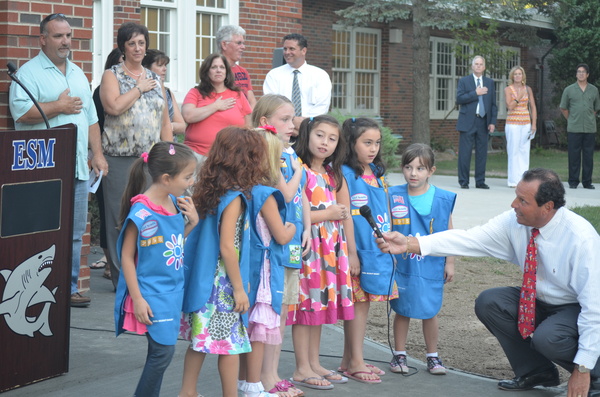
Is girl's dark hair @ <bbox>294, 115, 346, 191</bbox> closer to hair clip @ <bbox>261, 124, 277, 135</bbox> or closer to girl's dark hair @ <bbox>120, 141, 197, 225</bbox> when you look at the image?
hair clip @ <bbox>261, 124, 277, 135</bbox>

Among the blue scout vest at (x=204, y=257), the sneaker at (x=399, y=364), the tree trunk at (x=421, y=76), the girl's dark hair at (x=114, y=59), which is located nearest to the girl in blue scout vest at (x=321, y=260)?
the sneaker at (x=399, y=364)

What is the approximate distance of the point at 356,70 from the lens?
23.7 metres

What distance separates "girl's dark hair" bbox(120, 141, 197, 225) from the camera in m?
4.20

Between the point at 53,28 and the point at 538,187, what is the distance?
3442 mm

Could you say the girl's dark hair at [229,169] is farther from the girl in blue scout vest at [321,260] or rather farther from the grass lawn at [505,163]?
the grass lawn at [505,163]

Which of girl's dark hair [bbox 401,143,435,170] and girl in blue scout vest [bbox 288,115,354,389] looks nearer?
girl in blue scout vest [bbox 288,115,354,389]

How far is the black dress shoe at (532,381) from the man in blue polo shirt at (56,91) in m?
3.02

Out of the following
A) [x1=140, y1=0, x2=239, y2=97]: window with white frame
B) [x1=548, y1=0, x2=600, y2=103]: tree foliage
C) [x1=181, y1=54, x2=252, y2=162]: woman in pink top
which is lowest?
[x1=181, y1=54, x2=252, y2=162]: woman in pink top

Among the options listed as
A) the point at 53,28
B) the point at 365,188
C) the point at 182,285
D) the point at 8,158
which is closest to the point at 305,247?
the point at 365,188

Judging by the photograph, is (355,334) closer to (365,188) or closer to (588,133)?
(365,188)

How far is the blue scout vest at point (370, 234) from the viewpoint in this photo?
5262 millimetres

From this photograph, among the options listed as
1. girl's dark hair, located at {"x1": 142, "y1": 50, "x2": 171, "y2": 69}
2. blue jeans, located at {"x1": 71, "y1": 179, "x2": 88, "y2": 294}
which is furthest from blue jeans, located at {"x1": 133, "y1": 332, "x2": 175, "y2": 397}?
girl's dark hair, located at {"x1": 142, "y1": 50, "x2": 171, "y2": 69}

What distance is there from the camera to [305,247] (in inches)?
196

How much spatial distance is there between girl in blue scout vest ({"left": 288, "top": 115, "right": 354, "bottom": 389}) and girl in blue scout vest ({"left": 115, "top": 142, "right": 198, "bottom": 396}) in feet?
3.32
